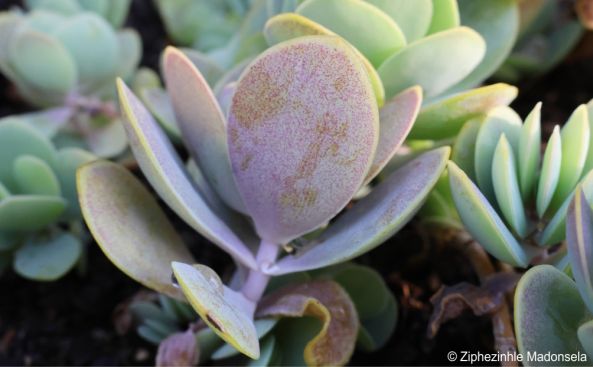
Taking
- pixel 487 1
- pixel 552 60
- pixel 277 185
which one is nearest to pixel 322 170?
pixel 277 185

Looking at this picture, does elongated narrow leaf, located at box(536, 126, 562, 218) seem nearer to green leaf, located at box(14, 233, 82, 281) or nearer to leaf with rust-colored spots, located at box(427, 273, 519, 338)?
leaf with rust-colored spots, located at box(427, 273, 519, 338)

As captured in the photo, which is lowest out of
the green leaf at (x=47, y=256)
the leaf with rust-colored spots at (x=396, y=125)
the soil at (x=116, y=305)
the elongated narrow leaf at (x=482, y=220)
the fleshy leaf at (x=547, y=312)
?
the soil at (x=116, y=305)

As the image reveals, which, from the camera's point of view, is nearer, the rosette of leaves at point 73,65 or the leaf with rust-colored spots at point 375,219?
the leaf with rust-colored spots at point 375,219

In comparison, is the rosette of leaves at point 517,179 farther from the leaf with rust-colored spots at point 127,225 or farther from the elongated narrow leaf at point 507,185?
the leaf with rust-colored spots at point 127,225

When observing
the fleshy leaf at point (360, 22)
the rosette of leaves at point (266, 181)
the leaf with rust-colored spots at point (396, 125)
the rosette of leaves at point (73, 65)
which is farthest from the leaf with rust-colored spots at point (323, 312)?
the rosette of leaves at point (73, 65)

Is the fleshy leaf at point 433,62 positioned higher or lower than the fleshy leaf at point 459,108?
higher

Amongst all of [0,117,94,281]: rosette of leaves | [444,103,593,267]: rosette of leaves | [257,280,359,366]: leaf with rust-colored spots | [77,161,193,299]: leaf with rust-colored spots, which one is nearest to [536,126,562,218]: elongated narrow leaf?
[444,103,593,267]: rosette of leaves

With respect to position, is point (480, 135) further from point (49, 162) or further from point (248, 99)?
point (49, 162)
